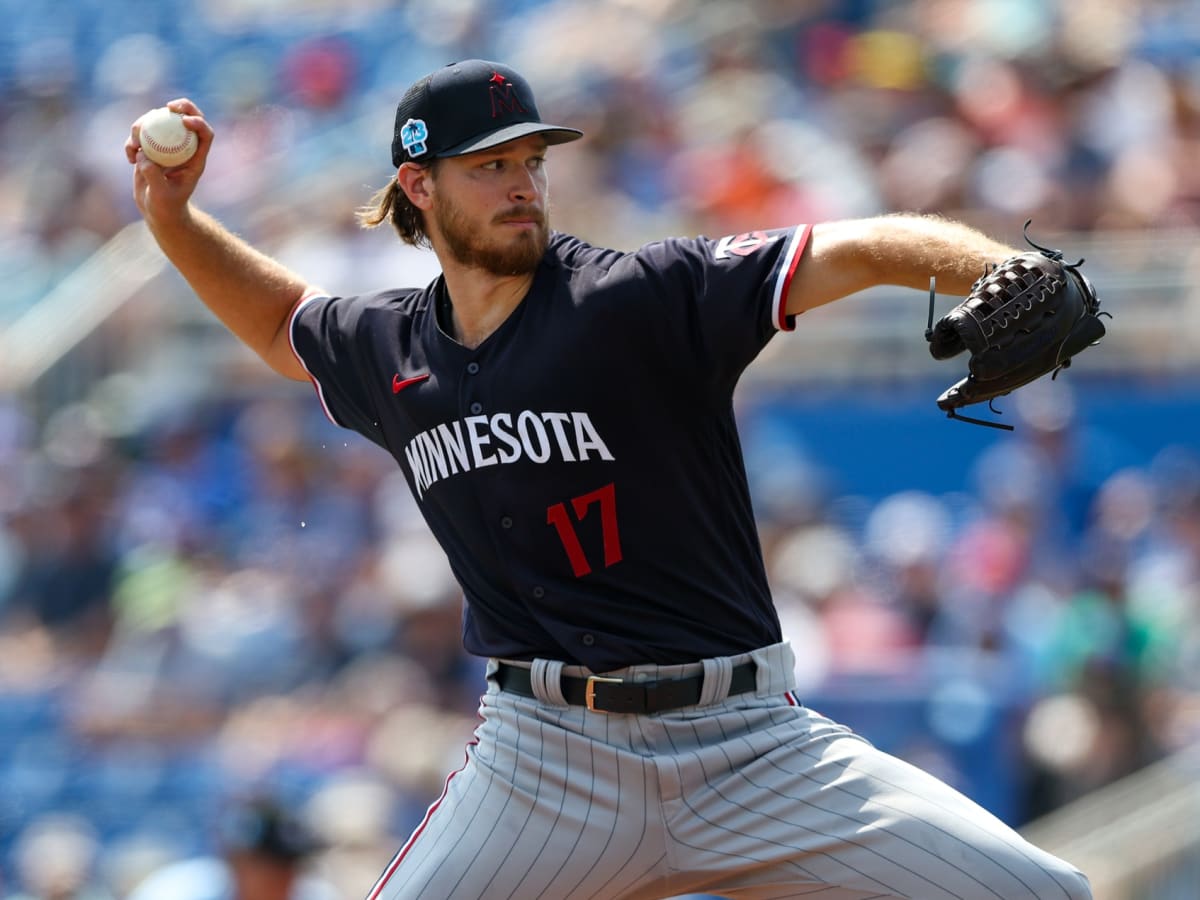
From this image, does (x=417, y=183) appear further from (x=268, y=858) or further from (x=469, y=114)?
(x=268, y=858)

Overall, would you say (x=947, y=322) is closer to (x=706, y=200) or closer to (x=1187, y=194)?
(x=1187, y=194)

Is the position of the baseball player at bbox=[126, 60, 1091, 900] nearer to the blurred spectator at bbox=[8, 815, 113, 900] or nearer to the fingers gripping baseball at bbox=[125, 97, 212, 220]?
the fingers gripping baseball at bbox=[125, 97, 212, 220]

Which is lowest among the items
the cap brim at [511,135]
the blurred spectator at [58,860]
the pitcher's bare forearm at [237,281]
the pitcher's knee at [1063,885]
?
the blurred spectator at [58,860]

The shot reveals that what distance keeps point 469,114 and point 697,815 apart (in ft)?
4.60

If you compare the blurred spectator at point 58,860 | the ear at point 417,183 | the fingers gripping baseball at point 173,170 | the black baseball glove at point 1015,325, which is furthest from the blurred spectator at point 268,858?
the black baseball glove at point 1015,325

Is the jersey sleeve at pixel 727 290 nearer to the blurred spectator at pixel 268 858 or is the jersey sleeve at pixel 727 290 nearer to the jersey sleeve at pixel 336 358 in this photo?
the jersey sleeve at pixel 336 358

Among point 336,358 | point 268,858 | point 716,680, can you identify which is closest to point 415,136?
point 336,358

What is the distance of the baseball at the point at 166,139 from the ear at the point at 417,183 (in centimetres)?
55

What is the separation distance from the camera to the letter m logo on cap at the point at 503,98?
349cm

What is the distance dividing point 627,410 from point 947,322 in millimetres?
622

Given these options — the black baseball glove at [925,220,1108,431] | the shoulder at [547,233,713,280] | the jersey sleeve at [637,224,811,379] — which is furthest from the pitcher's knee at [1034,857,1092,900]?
the shoulder at [547,233,713,280]

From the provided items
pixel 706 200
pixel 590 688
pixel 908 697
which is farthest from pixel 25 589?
pixel 590 688

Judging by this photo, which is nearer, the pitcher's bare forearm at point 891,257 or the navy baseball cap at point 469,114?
the pitcher's bare forearm at point 891,257

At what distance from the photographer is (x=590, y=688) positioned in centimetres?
329
